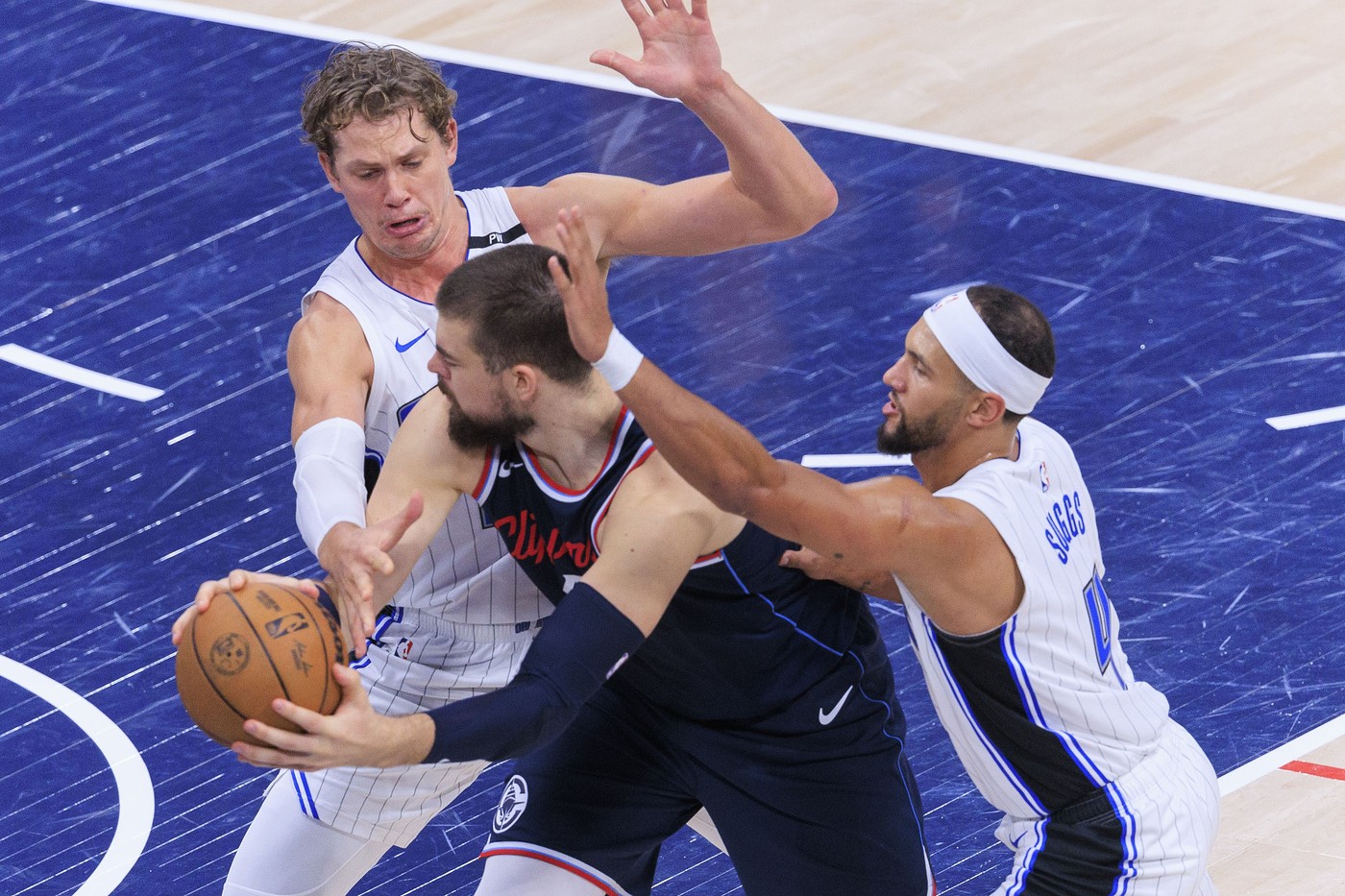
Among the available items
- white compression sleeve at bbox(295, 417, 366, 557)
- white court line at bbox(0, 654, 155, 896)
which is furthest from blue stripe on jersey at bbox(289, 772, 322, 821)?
white court line at bbox(0, 654, 155, 896)

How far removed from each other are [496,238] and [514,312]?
1279 mm

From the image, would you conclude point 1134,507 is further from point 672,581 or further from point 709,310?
point 672,581

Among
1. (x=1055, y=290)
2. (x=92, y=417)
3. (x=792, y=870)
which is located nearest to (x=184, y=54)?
(x=92, y=417)

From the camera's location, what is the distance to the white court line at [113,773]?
657 cm

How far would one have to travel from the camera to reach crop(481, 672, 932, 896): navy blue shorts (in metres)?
5.16

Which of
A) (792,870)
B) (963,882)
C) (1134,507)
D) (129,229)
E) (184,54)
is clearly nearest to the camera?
(792,870)

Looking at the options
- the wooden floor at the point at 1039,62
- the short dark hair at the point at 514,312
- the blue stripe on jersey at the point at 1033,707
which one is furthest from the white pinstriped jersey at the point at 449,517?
the wooden floor at the point at 1039,62

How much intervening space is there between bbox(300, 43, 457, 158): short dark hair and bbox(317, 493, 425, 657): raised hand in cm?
142

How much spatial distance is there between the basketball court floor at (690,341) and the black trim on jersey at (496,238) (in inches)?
80.9

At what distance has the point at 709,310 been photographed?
9.48 m

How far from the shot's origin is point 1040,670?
484cm

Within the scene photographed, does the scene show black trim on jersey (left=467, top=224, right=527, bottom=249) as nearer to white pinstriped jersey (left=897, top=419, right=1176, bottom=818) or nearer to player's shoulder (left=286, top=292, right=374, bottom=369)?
player's shoulder (left=286, top=292, right=374, bottom=369)

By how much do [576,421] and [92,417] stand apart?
4849 mm

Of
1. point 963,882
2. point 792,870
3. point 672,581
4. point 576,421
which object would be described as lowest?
point 963,882
